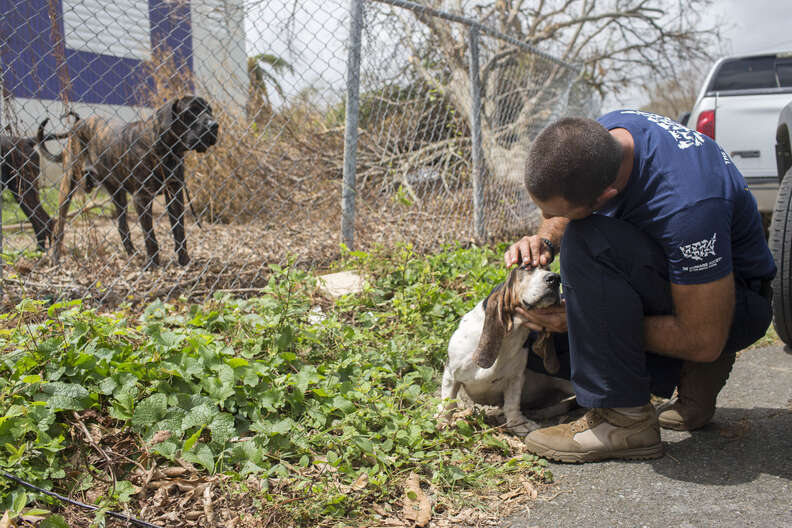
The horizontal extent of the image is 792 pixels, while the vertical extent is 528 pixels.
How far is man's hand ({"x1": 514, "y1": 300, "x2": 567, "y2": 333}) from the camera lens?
2.34 meters

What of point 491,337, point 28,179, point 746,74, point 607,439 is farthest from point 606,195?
point 746,74

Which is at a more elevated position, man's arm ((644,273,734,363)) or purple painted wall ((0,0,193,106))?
purple painted wall ((0,0,193,106))

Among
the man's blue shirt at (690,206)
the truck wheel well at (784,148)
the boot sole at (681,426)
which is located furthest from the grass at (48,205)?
the truck wheel well at (784,148)

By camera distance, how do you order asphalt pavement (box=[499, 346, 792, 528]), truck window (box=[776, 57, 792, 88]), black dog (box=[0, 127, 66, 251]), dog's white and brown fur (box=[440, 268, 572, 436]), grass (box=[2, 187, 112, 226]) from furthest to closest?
1. truck window (box=[776, 57, 792, 88])
2. grass (box=[2, 187, 112, 226])
3. black dog (box=[0, 127, 66, 251])
4. dog's white and brown fur (box=[440, 268, 572, 436])
5. asphalt pavement (box=[499, 346, 792, 528])

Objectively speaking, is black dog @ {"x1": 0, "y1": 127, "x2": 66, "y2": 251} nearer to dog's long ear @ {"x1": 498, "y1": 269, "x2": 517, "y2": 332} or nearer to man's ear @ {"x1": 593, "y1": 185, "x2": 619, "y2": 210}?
dog's long ear @ {"x1": 498, "y1": 269, "x2": 517, "y2": 332}

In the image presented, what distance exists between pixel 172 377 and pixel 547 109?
5.56m

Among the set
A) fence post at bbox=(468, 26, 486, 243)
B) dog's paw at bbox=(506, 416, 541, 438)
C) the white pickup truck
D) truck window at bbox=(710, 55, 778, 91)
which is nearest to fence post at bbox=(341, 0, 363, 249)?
fence post at bbox=(468, 26, 486, 243)

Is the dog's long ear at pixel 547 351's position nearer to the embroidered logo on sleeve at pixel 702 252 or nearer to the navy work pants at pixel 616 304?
the navy work pants at pixel 616 304

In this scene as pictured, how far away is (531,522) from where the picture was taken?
189 cm

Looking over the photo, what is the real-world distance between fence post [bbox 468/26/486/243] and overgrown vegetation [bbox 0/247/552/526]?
8.80 ft

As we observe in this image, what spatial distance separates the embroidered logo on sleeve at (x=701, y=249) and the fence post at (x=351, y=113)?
8.45ft

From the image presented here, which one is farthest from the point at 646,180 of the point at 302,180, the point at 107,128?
the point at 107,128

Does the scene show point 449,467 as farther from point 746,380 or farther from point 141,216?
point 141,216

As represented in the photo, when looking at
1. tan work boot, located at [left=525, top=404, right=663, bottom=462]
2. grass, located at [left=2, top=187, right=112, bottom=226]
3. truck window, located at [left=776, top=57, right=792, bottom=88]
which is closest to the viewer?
tan work boot, located at [left=525, top=404, right=663, bottom=462]
